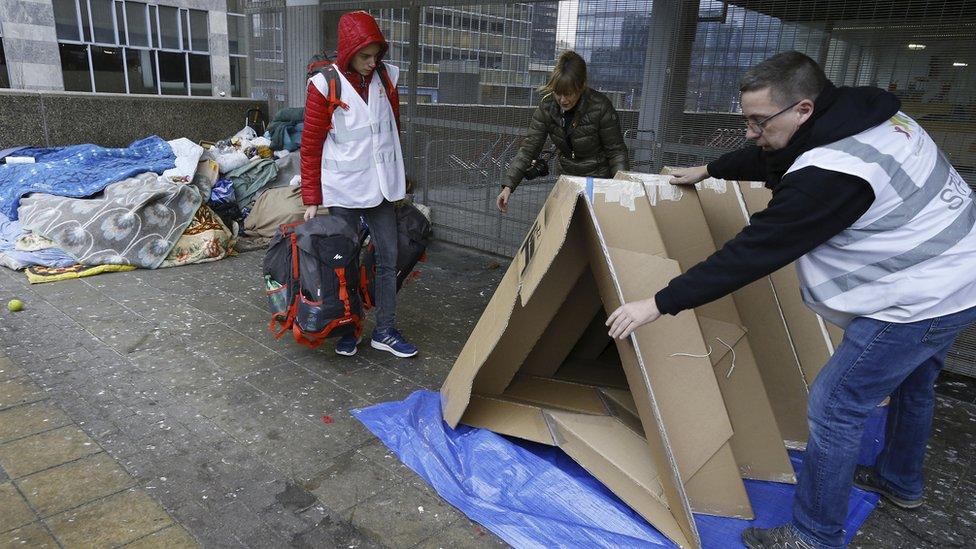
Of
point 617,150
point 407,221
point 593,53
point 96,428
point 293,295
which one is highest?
point 593,53

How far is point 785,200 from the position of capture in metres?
1.87

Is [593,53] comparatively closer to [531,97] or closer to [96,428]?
[531,97]

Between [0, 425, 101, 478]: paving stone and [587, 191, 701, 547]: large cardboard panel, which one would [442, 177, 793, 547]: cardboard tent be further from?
[0, 425, 101, 478]: paving stone

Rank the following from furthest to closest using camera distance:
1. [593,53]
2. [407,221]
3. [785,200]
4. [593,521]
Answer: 1. [593,53]
2. [407,221]
3. [593,521]
4. [785,200]

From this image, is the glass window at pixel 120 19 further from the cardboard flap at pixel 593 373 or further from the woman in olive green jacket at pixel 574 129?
the cardboard flap at pixel 593 373

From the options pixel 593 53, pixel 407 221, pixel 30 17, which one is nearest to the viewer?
pixel 407 221

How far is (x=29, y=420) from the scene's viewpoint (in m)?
2.92

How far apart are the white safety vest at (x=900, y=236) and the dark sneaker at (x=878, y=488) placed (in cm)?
99

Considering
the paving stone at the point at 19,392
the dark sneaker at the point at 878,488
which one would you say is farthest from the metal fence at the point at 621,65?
the paving stone at the point at 19,392

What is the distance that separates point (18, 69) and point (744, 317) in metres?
14.2

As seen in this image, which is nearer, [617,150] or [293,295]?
[293,295]

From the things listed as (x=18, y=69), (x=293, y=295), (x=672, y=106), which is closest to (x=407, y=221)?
(x=293, y=295)

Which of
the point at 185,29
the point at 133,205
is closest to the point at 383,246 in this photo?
the point at 133,205

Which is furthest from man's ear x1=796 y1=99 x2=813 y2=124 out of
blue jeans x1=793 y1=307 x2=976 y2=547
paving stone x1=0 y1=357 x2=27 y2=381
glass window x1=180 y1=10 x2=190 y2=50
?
glass window x1=180 y1=10 x2=190 y2=50
